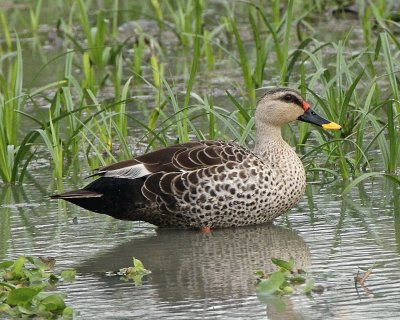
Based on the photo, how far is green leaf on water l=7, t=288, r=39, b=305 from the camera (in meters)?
5.63

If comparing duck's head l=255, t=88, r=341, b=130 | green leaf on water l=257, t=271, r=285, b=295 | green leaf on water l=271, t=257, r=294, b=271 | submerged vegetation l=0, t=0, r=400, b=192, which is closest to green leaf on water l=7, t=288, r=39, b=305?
green leaf on water l=257, t=271, r=285, b=295

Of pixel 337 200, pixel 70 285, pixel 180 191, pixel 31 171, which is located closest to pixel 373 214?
pixel 337 200

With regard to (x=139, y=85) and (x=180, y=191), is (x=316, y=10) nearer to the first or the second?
(x=139, y=85)

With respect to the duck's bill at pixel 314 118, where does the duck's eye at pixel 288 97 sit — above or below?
above

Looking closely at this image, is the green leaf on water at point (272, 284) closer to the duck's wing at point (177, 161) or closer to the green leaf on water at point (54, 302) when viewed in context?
the green leaf on water at point (54, 302)

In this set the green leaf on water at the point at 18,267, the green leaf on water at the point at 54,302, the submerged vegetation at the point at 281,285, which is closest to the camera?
the green leaf on water at the point at 54,302

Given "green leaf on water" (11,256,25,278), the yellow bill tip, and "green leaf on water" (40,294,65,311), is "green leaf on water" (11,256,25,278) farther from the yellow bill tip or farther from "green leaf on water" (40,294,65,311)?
the yellow bill tip

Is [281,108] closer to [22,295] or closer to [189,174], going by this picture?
[189,174]

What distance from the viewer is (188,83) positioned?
878 cm

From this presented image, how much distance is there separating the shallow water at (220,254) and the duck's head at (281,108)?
534 millimetres

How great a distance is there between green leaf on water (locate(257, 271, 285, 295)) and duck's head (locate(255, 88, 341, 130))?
2.29m

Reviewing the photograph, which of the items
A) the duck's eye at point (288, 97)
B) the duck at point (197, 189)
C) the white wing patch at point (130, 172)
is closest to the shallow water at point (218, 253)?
the duck at point (197, 189)

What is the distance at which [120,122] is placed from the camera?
912 centimetres

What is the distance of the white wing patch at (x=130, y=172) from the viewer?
7.52m
